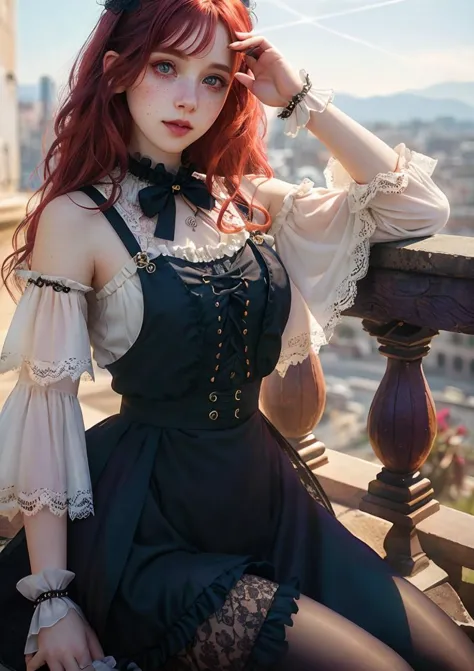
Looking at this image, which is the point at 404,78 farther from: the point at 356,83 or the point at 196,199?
the point at 196,199

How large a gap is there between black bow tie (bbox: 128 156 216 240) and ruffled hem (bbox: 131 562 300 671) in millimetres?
702

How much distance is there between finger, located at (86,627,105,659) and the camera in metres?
1.46

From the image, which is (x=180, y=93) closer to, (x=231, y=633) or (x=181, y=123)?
(x=181, y=123)

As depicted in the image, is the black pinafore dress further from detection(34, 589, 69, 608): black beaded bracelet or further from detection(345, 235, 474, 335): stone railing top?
detection(345, 235, 474, 335): stone railing top

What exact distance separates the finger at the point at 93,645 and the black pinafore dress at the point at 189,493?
3 cm

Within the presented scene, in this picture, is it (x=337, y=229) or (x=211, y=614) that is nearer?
(x=211, y=614)

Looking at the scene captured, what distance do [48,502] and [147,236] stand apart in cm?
56

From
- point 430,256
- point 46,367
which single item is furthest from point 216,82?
point 46,367

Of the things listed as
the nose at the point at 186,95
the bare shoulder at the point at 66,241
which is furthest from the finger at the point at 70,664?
the nose at the point at 186,95

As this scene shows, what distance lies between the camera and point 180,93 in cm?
161

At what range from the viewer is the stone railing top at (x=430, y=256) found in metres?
1.66

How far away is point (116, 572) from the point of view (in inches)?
58.6

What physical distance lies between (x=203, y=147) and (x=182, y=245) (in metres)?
0.32

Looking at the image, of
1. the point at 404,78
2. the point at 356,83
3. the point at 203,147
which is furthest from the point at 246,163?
the point at 356,83
